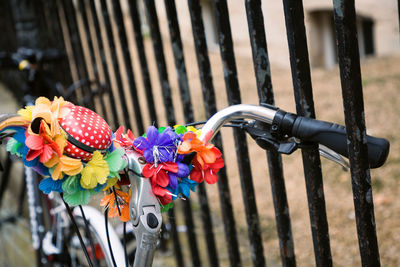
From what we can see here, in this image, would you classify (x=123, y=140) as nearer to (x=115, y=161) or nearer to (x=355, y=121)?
(x=115, y=161)

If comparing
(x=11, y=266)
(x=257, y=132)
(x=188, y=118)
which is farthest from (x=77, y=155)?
(x=11, y=266)

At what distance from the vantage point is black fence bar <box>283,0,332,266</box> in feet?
4.11

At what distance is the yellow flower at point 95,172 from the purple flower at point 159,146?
118 mm

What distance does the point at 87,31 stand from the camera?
285 cm

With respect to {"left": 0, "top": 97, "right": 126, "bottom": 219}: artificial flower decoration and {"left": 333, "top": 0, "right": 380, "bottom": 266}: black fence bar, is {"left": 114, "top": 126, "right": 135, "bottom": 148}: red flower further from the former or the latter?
{"left": 333, "top": 0, "right": 380, "bottom": 266}: black fence bar

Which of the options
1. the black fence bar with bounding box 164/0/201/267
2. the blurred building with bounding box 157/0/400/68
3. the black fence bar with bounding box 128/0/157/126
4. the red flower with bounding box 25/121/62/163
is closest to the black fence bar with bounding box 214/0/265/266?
the black fence bar with bounding box 164/0/201/267

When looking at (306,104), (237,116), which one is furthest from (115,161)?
(306,104)

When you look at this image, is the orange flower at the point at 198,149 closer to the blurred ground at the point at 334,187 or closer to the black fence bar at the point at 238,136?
the black fence bar at the point at 238,136

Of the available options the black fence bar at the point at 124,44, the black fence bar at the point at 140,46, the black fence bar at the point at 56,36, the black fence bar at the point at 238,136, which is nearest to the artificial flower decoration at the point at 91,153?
the black fence bar at the point at 238,136

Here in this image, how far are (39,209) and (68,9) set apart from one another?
1388mm

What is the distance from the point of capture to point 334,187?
11.4 ft

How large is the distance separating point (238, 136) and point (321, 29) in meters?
5.47

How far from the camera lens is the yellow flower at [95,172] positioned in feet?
3.41

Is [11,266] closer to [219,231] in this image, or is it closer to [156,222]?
[219,231]
